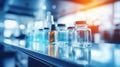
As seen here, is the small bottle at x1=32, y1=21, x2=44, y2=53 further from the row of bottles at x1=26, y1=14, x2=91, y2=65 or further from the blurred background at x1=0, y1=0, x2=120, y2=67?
the blurred background at x1=0, y1=0, x2=120, y2=67

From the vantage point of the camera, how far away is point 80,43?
0.65m

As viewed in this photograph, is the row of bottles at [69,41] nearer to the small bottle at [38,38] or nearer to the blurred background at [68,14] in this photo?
the small bottle at [38,38]

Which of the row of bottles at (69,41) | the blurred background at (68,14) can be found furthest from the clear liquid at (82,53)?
the blurred background at (68,14)

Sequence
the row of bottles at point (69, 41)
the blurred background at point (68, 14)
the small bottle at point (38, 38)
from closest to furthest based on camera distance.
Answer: the row of bottles at point (69, 41)
the small bottle at point (38, 38)
the blurred background at point (68, 14)

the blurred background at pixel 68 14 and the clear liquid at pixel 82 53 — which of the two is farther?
the blurred background at pixel 68 14

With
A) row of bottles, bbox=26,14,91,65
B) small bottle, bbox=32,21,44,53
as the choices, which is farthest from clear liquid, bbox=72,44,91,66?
small bottle, bbox=32,21,44,53

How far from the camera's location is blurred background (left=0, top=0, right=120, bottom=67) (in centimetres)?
Result: 269

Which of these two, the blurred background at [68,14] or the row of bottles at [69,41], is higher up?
the blurred background at [68,14]

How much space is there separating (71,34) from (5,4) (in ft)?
8.87

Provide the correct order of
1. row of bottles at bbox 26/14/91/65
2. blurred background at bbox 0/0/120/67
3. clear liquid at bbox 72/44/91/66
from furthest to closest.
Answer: blurred background at bbox 0/0/120/67 → row of bottles at bbox 26/14/91/65 → clear liquid at bbox 72/44/91/66

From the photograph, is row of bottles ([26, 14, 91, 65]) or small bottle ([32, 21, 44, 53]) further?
small bottle ([32, 21, 44, 53])

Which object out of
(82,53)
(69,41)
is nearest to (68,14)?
(69,41)

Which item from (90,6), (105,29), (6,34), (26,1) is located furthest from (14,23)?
(105,29)

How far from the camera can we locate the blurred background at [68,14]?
269 cm
